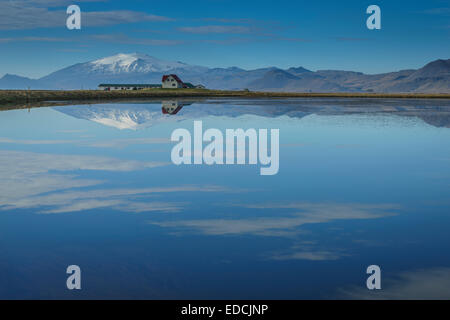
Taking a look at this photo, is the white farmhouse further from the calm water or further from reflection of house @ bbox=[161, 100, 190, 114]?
the calm water

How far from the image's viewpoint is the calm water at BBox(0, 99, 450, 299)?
7.50 metres

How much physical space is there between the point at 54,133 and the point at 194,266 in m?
22.4

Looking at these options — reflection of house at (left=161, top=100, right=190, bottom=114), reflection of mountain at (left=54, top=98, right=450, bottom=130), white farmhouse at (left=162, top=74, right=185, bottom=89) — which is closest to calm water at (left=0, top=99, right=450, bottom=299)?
reflection of mountain at (left=54, top=98, right=450, bottom=130)

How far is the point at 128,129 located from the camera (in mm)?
31625

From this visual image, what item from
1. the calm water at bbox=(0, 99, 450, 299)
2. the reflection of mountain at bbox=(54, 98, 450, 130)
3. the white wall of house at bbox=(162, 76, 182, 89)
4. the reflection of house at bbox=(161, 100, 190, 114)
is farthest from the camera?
the white wall of house at bbox=(162, 76, 182, 89)

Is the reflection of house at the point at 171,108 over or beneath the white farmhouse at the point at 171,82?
beneath

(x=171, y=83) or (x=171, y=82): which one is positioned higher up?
(x=171, y=82)

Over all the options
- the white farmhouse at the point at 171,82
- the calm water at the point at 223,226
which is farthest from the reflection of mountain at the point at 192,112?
the white farmhouse at the point at 171,82

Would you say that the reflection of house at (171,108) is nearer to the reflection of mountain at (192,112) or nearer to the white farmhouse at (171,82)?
the reflection of mountain at (192,112)

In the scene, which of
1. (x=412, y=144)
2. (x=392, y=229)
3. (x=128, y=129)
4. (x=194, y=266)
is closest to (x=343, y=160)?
(x=412, y=144)

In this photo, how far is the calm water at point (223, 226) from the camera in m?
7.50

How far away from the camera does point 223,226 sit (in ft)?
34.0

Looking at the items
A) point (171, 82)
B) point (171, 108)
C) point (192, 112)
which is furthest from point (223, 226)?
point (171, 82)

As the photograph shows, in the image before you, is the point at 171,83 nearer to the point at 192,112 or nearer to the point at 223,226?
the point at 192,112
